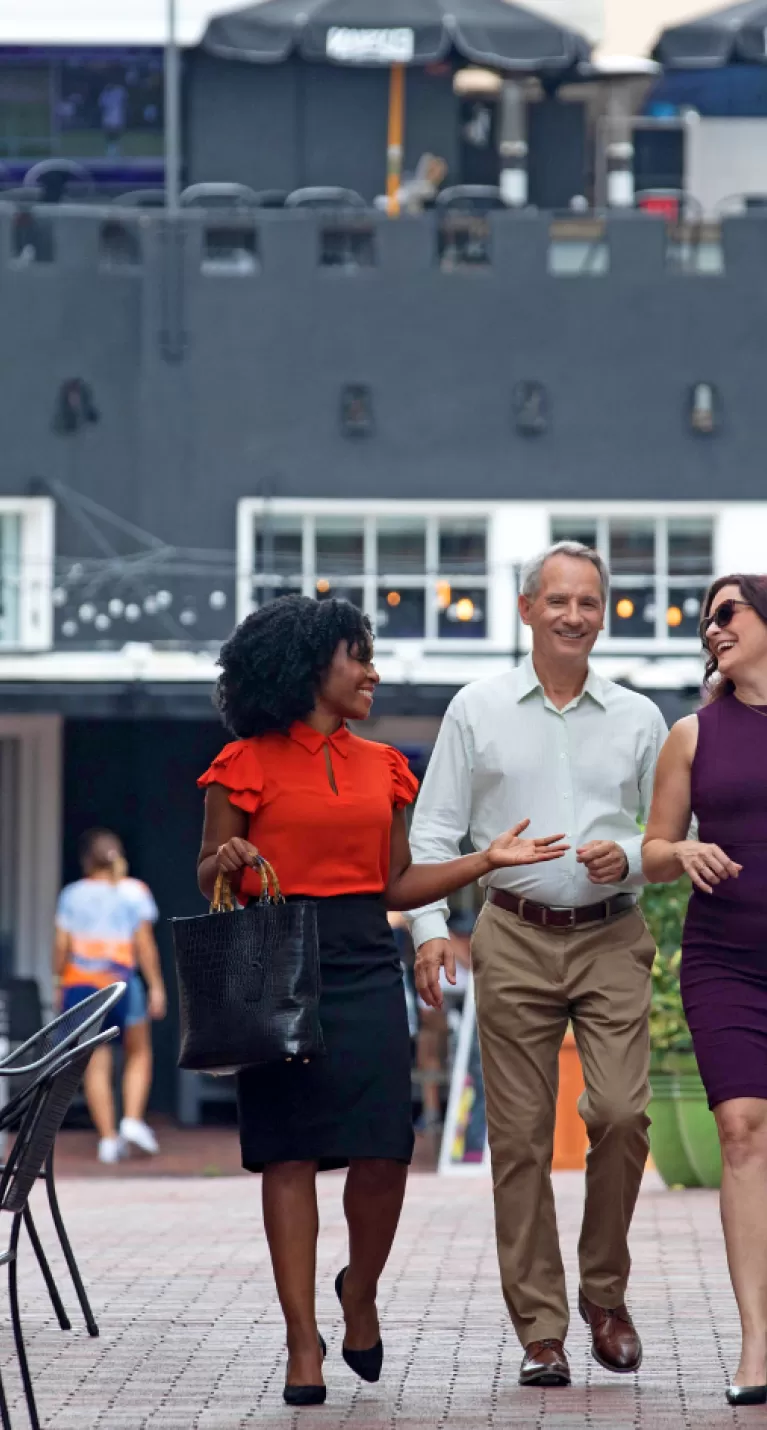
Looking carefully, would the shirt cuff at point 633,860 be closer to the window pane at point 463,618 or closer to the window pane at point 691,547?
the window pane at point 463,618

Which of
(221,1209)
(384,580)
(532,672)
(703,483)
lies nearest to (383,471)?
(384,580)

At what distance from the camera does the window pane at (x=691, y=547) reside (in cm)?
1991

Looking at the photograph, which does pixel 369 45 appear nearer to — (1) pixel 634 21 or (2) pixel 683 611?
(2) pixel 683 611

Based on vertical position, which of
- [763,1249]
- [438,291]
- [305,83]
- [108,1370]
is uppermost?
[305,83]

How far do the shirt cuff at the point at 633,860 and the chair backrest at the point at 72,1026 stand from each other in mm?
1185

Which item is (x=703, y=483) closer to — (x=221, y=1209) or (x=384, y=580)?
(x=384, y=580)

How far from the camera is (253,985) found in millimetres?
5410

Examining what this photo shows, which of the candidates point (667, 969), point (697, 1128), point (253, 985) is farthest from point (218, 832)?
point (697, 1128)

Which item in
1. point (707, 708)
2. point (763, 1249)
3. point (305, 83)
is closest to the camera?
point (763, 1249)

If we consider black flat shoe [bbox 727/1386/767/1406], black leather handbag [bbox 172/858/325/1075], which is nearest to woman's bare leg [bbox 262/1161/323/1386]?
black leather handbag [bbox 172/858/325/1075]

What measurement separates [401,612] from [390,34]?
14.9 feet

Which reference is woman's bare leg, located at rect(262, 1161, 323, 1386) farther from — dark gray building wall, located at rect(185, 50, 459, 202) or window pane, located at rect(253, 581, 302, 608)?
A: dark gray building wall, located at rect(185, 50, 459, 202)

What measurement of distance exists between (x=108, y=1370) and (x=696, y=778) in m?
2.00

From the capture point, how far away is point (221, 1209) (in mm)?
10953
